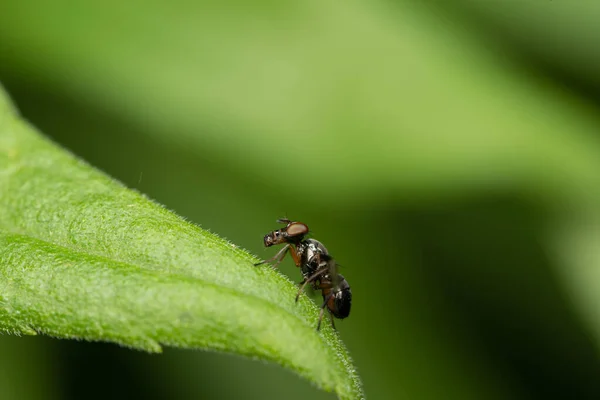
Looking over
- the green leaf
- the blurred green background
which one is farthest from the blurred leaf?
the green leaf

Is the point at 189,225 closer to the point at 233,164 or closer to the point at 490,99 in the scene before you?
the point at 233,164

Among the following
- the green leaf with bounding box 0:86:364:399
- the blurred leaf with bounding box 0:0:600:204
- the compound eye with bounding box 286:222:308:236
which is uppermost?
the blurred leaf with bounding box 0:0:600:204

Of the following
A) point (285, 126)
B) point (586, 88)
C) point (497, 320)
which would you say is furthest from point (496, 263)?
point (285, 126)

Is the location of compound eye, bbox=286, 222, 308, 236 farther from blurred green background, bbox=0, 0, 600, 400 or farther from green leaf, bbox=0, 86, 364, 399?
blurred green background, bbox=0, 0, 600, 400

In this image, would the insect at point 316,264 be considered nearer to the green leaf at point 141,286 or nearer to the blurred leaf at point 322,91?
the green leaf at point 141,286

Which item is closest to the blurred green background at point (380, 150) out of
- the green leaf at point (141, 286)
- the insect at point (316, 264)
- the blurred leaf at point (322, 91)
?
the blurred leaf at point (322, 91)

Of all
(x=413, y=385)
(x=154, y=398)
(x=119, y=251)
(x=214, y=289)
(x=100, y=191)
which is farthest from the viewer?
(x=413, y=385)

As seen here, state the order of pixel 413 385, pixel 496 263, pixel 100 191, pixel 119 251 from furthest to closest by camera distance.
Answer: pixel 496 263, pixel 413 385, pixel 100 191, pixel 119 251
